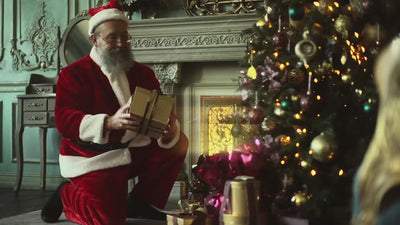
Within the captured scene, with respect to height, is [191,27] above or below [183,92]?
above

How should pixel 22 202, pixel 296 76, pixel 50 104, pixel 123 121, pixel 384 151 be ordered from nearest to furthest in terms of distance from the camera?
1. pixel 384 151
2. pixel 296 76
3. pixel 123 121
4. pixel 22 202
5. pixel 50 104

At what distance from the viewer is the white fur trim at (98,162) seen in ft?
6.25

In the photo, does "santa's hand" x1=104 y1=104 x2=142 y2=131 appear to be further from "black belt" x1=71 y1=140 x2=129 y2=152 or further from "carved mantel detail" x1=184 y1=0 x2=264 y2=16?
"carved mantel detail" x1=184 y1=0 x2=264 y2=16

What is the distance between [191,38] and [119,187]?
4.81 feet

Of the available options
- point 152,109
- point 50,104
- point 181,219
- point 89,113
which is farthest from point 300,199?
point 50,104

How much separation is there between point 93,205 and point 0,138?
2.17m

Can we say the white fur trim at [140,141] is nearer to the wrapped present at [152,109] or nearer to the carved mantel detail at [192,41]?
the wrapped present at [152,109]

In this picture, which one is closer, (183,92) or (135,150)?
(135,150)

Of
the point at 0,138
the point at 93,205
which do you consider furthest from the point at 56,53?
the point at 93,205

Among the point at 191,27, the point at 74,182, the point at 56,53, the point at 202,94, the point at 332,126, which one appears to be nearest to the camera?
the point at 332,126

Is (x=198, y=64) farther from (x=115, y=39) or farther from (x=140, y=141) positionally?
(x=140, y=141)

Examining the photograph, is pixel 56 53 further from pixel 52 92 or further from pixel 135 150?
pixel 135 150

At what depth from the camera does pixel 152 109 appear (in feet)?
6.22

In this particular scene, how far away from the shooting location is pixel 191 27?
3.09 m
